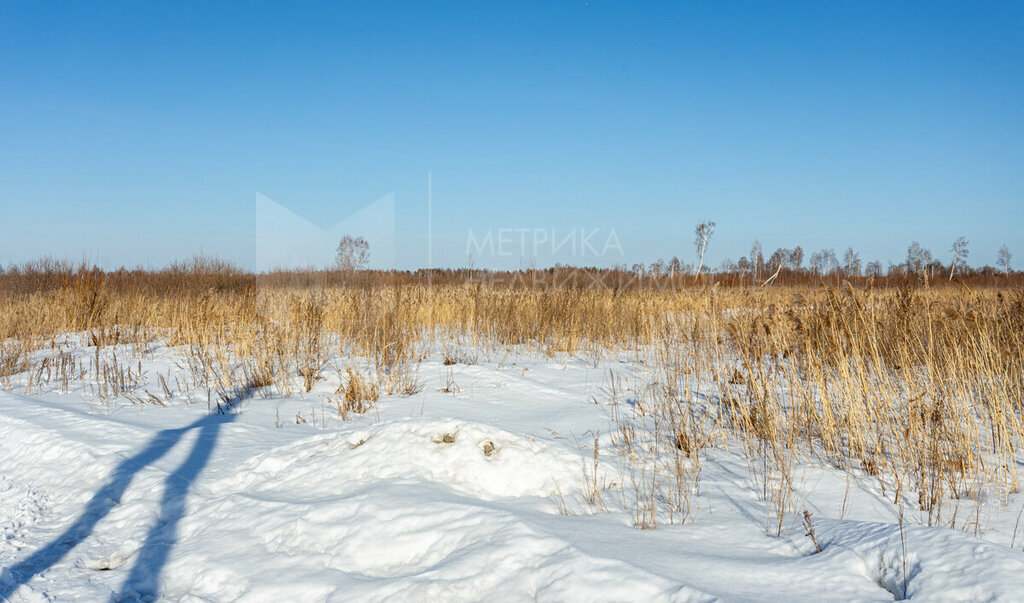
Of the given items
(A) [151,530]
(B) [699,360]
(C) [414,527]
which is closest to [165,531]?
(A) [151,530]

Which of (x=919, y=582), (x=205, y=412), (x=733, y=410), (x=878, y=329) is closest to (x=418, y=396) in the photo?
(x=205, y=412)

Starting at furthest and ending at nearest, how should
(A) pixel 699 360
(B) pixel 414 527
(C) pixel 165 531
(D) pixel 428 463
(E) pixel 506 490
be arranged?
(A) pixel 699 360
(D) pixel 428 463
(E) pixel 506 490
(C) pixel 165 531
(B) pixel 414 527

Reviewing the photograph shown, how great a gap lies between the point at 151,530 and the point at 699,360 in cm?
446

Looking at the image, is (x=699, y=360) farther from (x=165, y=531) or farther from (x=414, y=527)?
(x=165, y=531)

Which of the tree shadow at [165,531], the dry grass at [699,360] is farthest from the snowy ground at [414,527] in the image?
the dry grass at [699,360]

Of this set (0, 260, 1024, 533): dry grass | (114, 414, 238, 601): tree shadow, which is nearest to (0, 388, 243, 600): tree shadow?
(114, 414, 238, 601): tree shadow

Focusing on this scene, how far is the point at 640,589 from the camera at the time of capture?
1.74 meters

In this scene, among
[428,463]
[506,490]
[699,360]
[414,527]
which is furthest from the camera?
[699,360]

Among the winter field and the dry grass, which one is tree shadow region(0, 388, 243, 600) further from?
the dry grass

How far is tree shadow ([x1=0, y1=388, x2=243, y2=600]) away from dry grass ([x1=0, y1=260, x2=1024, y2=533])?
1.13m

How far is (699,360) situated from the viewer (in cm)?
529

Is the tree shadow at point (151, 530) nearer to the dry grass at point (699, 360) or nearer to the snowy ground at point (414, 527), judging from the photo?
the snowy ground at point (414, 527)

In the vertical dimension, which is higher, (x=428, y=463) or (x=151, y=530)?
(x=428, y=463)

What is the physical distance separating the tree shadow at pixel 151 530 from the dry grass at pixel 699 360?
113 cm
